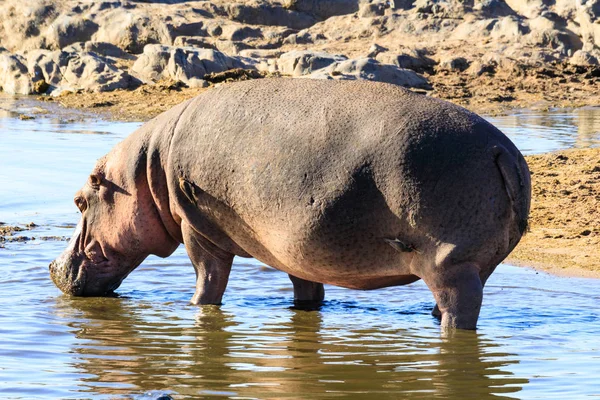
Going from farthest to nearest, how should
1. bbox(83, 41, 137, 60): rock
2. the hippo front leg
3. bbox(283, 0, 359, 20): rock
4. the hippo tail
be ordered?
1. bbox(283, 0, 359, 20): rock
2. bbox(83, 41, 137, 60): rock
3. the hippo front leg
4. the hippo tail

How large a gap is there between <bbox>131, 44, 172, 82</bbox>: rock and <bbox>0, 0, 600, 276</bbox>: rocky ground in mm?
19

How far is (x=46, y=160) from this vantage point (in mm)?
13453

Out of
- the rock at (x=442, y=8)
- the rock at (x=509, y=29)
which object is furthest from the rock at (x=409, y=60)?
the rock at (x=442, y=8)

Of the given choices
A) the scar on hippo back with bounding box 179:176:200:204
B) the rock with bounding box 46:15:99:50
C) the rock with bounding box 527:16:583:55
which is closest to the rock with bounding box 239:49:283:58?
the rock with bounding box 46:15:99:50

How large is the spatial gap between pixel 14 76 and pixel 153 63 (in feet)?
9.23

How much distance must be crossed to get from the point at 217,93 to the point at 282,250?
1.11m

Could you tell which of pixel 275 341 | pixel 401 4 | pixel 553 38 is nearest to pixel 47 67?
pixel 401 4

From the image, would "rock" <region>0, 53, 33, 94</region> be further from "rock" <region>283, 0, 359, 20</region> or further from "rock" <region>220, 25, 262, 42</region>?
"rock" <region>283, 0, 359, 20</region>

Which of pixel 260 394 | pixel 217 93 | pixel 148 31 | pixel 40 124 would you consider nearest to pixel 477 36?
pixel 148 31

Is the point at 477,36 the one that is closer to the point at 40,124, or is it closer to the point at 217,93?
the point at 40,124

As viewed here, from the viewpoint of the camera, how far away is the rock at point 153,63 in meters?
20.5

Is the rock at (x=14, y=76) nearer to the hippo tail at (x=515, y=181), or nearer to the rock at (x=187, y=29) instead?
the rock at (x=187, y=29)

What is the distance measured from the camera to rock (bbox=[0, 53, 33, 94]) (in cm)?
2095

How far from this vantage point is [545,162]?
11.9 m
